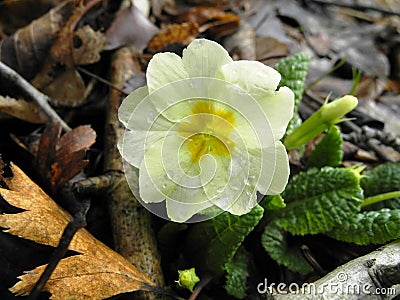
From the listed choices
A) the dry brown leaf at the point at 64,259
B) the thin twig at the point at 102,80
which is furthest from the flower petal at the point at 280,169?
the thin twig at the point at 102,80

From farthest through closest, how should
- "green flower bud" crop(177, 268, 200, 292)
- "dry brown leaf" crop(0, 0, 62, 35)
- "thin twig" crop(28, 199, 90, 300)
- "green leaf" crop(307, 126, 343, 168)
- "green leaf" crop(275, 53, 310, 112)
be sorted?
1. "dry brown leaf" crop(0, 0, 62, 35)
2. "green leaf" crop(275, 53, 310, 112)
3. "green leaf" crop(307, 126, 343, 168)
4. "green flower bud" crop(177, 268, 200, 292)
5. "thin twig" crop(28, 199, 90, 300)

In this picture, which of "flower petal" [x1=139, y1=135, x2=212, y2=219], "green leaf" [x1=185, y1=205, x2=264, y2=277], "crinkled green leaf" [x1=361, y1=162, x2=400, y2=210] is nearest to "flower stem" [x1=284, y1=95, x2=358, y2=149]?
"crinkled green leaf" [x1=361, y1=162, x2=400, y2=210]

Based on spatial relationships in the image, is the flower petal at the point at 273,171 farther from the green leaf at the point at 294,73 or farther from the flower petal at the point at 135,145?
the green leaf at the point at 294,73

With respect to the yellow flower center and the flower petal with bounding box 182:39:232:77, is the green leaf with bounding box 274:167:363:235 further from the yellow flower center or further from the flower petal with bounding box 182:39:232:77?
the flower petal with bounding box 182:39:232:77

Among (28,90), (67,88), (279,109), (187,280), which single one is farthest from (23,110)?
(279,109)

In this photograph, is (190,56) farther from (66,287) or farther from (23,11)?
(23,11)

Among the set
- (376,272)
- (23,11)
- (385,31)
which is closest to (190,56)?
(376,272)

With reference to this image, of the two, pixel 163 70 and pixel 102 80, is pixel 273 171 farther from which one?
pixel 102 80
